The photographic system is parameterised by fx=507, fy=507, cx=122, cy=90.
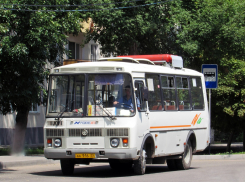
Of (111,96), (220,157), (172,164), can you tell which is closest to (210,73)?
(220,157)

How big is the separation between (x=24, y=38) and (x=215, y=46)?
1002cm

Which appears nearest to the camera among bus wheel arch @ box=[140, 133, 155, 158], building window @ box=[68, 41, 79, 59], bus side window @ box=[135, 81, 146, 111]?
bus side window @ box=[135, 81, 146, 111]

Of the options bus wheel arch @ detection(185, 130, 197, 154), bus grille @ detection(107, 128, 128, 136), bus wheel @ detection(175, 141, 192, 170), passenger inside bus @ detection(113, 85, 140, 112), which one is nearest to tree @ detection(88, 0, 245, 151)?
bus wheel arch @ detection(185, 130, 197, 154)

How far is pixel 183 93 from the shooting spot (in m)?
15.5

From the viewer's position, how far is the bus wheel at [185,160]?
15.3 m

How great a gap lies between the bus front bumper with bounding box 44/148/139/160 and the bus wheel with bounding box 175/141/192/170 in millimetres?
3481

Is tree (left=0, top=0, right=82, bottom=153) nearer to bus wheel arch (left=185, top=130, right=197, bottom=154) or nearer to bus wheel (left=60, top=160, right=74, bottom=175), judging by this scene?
bus wheel (left=60, top=160, right=74, bottom=175)

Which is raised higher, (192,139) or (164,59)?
(164,59)

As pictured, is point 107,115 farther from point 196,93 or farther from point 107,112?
point 196,93

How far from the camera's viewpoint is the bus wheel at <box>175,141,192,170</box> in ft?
50.1

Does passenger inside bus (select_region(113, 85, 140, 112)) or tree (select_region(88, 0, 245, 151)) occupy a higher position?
tree (select_region(88, 0, 245, 151))

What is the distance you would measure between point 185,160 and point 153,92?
9.81 feet

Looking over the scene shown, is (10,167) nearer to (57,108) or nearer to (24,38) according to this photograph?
(57,108)

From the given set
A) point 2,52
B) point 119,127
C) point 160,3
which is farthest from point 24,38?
point 160,3
